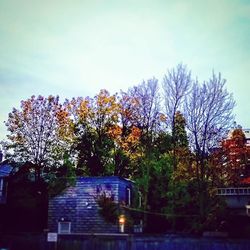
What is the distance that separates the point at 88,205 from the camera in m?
31.9

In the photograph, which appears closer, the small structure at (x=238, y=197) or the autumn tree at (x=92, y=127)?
the small structure at (x=238, y=197)

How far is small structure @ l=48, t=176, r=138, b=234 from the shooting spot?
1224 inches

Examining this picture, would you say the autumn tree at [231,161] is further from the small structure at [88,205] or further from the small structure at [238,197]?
the small structure at [88,205]

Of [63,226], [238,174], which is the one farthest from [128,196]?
[238,174]

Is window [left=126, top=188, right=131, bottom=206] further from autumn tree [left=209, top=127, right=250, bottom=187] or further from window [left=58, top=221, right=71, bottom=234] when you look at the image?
autumn tree [left=209, top=127, right=250, bottom=187]

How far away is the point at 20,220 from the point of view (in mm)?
35062

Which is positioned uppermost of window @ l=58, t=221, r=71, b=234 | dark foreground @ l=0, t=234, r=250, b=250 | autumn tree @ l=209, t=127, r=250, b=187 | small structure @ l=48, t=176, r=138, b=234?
autumn tree @ l=209, t=127, r=250, b=187

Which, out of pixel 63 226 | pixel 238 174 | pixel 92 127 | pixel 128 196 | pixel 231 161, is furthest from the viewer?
pixel 92 127

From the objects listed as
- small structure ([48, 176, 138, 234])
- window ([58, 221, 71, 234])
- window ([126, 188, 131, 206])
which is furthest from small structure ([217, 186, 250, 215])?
window ([58, 221, 71, 234])

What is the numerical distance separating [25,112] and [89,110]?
8.85 metres

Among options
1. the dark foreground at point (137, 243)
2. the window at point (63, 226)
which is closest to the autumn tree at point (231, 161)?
the dark foreground at point (137, 243)

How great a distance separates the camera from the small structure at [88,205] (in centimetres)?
3108

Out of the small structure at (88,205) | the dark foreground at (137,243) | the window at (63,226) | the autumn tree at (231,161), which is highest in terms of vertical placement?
the autumn tree at (231,161)

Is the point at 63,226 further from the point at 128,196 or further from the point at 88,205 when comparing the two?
the point at 128,196
